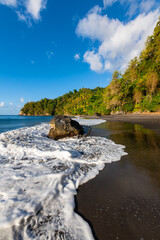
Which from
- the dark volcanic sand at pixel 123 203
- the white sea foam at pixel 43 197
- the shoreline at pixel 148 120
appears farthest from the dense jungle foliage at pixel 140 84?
the white sea foam at pixel 43 197

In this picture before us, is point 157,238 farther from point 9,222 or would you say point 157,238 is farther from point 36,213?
point 9,222

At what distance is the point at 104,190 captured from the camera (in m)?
1.72

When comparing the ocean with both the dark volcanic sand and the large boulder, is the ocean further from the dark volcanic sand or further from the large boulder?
the dark volcanic sand

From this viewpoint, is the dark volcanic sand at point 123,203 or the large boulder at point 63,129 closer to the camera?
the dark volcanic sand at point 123,203

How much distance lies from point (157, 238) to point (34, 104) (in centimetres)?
12263

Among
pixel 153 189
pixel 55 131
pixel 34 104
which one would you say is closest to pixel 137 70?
pixel 55 131

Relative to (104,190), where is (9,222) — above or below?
above

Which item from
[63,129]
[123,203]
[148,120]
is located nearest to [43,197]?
[123,203]

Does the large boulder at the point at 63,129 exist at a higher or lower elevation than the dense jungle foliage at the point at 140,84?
lower

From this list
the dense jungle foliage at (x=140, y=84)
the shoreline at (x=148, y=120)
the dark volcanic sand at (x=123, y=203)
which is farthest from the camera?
the dense jungle foliage at (x=140, y=84)

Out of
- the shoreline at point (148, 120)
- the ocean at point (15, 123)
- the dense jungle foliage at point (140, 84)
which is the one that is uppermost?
the dense jungle foliage at point (140, 84)

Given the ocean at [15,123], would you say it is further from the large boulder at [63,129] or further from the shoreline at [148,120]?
the shoreline at [148,120]

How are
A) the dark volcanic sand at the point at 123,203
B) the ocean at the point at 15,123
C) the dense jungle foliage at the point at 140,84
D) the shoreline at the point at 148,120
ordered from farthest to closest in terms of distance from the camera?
the dense jungle foliage at the point at 140,84, the ocean at the point at 15,123, the shoreline at the point at 148,120, the dark volcanic sand at the point at 123,203

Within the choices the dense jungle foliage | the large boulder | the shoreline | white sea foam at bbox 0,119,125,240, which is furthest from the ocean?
the dense jungle foliage
